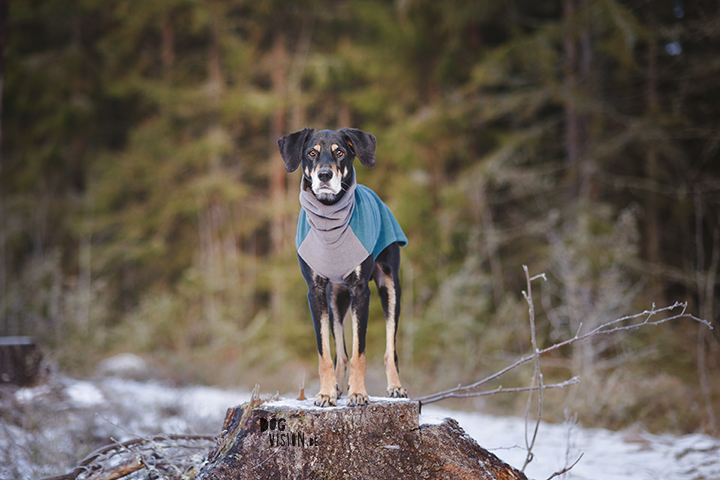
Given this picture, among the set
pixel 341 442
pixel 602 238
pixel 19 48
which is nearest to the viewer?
pixel 341 442

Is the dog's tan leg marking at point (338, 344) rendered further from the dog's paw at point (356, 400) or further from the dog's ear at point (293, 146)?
the dog's ear at point (293, 146)

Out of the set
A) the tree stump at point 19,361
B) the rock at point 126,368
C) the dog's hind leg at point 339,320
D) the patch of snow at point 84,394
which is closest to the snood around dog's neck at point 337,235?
the dog's hind leg at point 339,320

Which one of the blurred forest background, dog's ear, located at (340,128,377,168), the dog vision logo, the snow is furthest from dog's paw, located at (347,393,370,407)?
the blurred forest background

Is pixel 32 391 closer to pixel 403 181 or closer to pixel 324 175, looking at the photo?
pixel 324 175

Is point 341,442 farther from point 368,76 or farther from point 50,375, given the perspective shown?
point 368,76

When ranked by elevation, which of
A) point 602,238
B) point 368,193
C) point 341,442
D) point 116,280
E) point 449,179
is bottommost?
point 341,442

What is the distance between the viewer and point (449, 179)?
12.2 meters

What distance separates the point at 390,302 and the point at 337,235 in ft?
1.97

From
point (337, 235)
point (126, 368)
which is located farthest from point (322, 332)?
point (126, 368)

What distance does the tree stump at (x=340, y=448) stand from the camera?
2400 mm

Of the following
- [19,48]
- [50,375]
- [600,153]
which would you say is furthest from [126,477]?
[19,48]

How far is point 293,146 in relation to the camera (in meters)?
2.54

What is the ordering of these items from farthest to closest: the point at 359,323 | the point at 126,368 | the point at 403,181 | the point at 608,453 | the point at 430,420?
1. the point at 403,181
2. the point at 126,368
3. the point at 608,453
4. the point at 430,420
5. the point at 359,323

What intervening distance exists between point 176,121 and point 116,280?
228 inches
